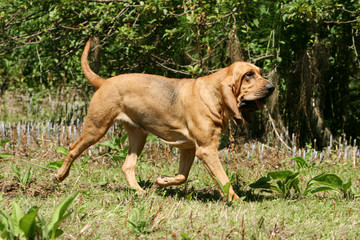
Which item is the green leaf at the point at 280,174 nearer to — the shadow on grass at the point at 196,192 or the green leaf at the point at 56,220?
the shadow on grass at the point at 196,192

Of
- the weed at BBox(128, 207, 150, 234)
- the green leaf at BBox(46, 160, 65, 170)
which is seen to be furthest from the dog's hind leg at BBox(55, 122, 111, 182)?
the weed at BBox(128, 207, 150, 234)

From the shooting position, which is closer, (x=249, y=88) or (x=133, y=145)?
(x=249, y=88)

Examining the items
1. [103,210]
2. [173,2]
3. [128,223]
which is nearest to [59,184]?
[103,210]

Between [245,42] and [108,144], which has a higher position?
[245,42]

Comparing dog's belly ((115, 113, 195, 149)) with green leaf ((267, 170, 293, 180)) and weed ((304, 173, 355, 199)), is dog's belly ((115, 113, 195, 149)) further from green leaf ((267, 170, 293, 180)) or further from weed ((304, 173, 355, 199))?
weed ((304, 173, 355, 199))

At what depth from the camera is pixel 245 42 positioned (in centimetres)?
741

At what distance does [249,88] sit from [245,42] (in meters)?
3.08

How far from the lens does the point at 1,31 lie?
7832 mm

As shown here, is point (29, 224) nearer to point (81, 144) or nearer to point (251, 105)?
point (81, 144)

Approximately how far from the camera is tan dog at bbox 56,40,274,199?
14.9ft

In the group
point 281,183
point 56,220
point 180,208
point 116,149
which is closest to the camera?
point 56,220

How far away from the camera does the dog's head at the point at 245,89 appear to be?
4.44 m

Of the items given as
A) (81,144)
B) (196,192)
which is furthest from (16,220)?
(196,192)

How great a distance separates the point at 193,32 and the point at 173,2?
0.76 meters
